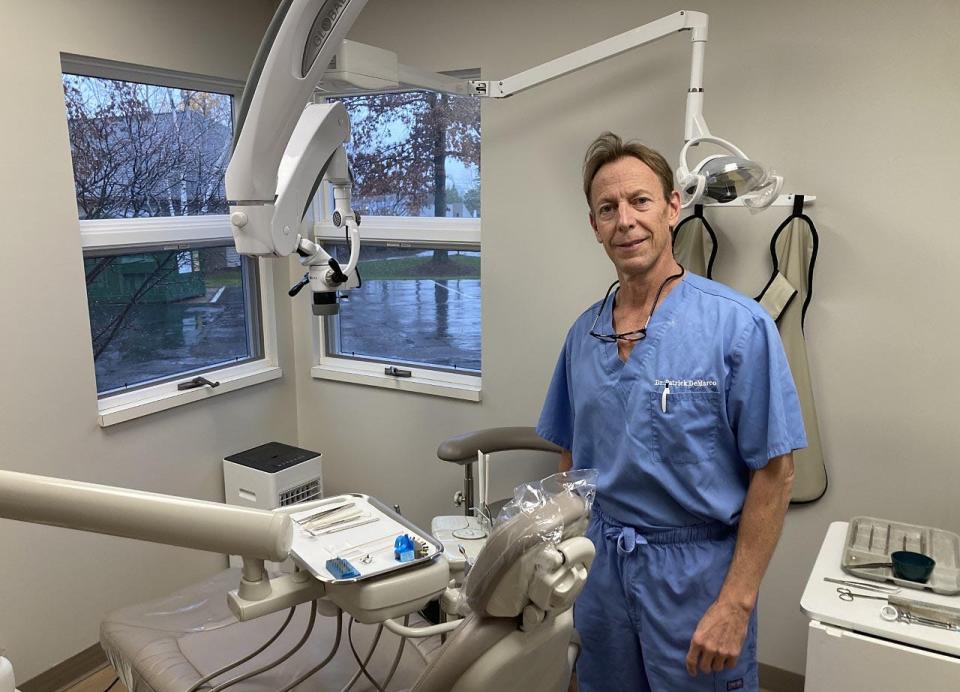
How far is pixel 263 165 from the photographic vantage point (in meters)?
1.75

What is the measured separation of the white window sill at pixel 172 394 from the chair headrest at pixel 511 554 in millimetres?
1816

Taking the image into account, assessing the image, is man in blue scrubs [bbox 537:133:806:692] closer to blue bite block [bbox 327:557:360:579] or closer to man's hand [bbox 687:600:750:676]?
man's hand [bbox 687:600:750:676]

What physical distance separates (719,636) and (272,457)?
1.84 m

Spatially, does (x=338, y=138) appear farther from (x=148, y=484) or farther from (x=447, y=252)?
(x=148, y=484)

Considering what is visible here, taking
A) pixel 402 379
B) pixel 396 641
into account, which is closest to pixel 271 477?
pixel 402 379

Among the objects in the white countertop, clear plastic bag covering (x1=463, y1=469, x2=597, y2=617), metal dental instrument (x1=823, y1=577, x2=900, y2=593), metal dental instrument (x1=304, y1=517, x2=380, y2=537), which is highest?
clear plastic bag covering (x1=463, y1=469, x2=597, y2=617)

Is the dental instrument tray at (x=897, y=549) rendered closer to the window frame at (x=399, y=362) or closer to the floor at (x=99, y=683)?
the window frame at (x=399, y=362)

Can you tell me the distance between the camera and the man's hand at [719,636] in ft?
4.35

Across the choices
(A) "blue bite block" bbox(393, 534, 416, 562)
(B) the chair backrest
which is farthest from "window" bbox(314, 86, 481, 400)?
(B) the chair backrest

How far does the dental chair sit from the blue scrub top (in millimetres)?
285

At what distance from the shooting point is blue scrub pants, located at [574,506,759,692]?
138cm

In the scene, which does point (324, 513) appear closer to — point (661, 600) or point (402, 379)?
point (661, 600)

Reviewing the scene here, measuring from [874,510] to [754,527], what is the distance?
966 mm

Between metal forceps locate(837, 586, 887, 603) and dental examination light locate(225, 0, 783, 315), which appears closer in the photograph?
metal forceps locate(837, 586, 887, 603)
